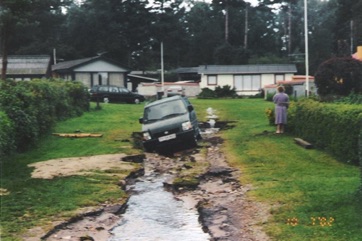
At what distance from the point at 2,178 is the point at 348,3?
193 feet

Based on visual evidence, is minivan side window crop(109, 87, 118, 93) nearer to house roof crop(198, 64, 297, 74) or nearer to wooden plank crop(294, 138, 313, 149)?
house roof crop(198, 64, 297, 74)

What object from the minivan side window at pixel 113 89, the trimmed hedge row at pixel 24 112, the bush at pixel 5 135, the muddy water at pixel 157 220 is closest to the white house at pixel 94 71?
the minivan side window at pixel 113 89

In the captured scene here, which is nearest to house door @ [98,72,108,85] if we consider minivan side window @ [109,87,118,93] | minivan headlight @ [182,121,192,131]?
minivan side window @ [109,87,118,93]

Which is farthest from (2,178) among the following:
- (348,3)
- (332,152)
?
(348,3)

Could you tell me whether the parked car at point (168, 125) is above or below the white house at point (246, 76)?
below

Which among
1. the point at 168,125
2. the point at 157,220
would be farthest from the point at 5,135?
the point at 168,125

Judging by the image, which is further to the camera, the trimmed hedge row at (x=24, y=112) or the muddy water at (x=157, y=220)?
the trimmed hedge row at (x=24, y=112)

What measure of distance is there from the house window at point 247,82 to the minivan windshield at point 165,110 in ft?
140

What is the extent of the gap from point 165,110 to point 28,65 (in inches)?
1374

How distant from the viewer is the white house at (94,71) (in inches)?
2286

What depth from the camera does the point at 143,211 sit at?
11102mm

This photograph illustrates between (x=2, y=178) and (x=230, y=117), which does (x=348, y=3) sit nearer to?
(x=230, y=117)

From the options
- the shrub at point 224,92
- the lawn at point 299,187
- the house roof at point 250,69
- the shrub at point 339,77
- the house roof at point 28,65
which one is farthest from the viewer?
the house roof at point 250,69

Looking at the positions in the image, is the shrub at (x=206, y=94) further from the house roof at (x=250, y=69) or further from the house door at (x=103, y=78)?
the house door at (x=103, y=78)
